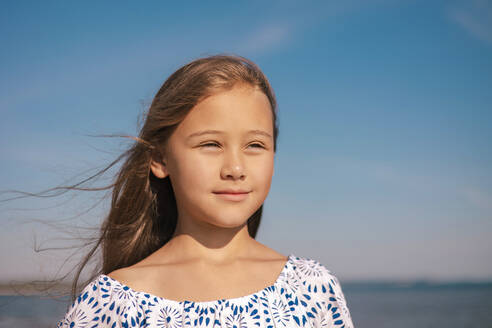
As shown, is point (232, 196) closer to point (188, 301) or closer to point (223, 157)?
point (223, 157)

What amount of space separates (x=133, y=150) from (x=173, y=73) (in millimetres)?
521

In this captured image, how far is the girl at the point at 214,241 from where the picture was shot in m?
2.77

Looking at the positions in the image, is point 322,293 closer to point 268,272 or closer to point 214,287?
point 268,272

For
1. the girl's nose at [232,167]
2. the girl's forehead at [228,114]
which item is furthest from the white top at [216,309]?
the girl's forehead at [228,114]

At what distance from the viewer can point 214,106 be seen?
2.88 meters

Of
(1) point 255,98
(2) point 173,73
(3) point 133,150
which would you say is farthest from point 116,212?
(1) point 255,98

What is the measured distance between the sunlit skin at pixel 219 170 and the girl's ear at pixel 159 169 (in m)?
0.06

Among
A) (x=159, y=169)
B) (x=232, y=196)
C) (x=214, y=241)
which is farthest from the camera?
Answer: (x=159, y=169)

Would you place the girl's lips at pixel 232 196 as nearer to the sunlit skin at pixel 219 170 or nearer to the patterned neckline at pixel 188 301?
the sunlit skin at pixel 219 170

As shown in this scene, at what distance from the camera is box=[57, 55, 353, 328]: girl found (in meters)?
2.77

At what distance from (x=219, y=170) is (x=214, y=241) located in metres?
0.44

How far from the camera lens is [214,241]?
9.87 feet

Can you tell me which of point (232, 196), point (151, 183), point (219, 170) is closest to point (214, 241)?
point (232, 196)

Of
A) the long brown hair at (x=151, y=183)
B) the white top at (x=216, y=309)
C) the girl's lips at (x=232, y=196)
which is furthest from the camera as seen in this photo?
the long brown hair at (x=151, y=183)
